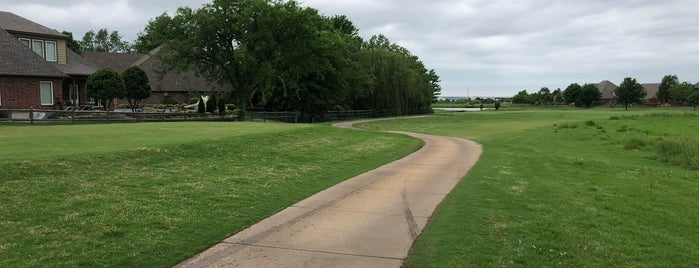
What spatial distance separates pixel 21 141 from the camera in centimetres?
1376

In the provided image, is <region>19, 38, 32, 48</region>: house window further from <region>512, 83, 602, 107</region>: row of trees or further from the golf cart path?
<region>512, 83, 602, 107</region>: row of trees

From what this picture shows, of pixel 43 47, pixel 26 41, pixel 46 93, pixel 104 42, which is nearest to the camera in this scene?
pixel 46 93

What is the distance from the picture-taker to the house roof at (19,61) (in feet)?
101

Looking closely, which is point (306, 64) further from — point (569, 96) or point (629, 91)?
point (569, 96)

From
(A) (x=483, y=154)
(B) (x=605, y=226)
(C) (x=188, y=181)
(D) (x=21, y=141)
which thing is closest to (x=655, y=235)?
(B) (x=605, y=226)

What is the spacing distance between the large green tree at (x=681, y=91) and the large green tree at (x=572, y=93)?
20.3 m

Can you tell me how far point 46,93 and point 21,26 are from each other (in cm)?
773

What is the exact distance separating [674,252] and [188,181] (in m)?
7.99

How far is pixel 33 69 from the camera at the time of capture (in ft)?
104

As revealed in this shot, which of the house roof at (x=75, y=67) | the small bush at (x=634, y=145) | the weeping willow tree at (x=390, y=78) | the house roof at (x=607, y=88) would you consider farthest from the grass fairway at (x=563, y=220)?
the house roof at (x=607, y=88)

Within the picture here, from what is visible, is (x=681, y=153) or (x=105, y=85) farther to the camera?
(x=105, y=85)

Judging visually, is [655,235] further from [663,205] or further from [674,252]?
[663,205]

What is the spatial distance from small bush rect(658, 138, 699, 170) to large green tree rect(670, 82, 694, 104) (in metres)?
114

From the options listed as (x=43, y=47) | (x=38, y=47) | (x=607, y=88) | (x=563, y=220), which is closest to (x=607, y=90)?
(x=607, y=88)
